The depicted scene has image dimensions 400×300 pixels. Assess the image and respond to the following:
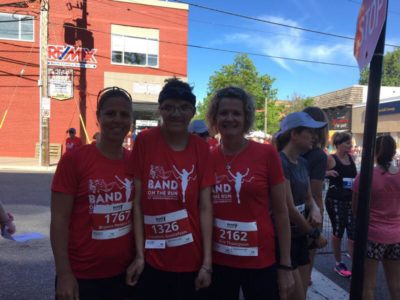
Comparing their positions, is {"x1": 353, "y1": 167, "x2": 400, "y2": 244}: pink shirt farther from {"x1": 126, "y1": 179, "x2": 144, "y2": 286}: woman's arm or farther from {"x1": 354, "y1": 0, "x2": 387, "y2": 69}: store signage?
{"x1": 126, "y1": 179, "x2": 144, "y2": 286}: woman's arm

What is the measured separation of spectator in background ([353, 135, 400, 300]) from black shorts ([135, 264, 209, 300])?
6.11ft

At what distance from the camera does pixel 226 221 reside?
2311mm

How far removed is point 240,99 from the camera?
2.41 metres

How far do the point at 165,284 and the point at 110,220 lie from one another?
0.52m

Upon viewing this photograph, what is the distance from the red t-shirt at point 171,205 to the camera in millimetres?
2152

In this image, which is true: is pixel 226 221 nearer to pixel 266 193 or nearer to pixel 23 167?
pixel 266 193

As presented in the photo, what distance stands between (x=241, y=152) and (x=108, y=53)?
2061 centimetres

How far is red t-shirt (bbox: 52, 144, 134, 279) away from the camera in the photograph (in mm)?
2135

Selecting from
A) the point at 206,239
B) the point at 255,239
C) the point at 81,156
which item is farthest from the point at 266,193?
the point at 81,156

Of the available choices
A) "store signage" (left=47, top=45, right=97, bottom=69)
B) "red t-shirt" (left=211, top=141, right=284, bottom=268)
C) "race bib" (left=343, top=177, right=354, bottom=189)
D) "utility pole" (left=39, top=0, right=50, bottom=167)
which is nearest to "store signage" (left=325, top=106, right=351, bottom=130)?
"store signage" (left=47, top=45, right=97, bottom=69)

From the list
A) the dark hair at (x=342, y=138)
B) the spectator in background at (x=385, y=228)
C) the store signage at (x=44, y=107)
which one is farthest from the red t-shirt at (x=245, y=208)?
the store signage at (x=44, y=107)

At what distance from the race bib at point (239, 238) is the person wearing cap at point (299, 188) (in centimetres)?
48

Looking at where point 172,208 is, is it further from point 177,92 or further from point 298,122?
point 298,122

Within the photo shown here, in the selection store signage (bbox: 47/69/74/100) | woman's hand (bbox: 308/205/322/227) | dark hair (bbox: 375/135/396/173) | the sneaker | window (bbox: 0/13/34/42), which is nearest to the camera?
woman's hand (bbox: 308/205/322/227)
